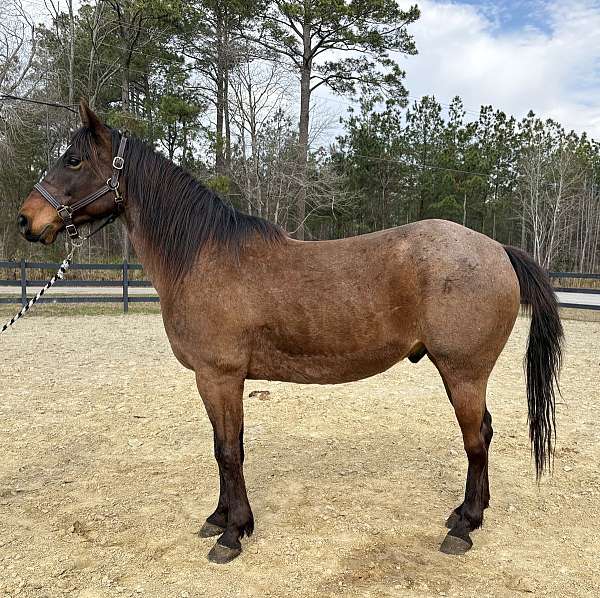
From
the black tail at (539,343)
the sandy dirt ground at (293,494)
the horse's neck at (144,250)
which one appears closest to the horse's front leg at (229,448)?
the sandy dirt ground at (293,494)

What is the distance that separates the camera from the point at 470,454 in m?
2.65

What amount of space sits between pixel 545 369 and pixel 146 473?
9.55 feet

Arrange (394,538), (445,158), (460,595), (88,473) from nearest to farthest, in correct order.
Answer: (460,595) < (394,538) < (88,473) < (445,158)

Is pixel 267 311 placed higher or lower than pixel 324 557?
higher

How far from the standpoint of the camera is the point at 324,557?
8.09 feet

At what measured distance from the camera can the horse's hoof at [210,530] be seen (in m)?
2.70

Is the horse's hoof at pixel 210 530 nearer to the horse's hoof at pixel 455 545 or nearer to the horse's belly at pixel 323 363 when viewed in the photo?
the horse's belly at pixel 323 363

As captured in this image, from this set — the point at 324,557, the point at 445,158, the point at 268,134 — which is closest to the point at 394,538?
the point at 324,557

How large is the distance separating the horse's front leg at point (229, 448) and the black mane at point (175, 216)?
683 millimetres

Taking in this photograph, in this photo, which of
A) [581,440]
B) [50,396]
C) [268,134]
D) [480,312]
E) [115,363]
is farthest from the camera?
[268,134]

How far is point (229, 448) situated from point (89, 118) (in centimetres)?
204

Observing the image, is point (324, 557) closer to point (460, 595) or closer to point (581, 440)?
point (460, 595)

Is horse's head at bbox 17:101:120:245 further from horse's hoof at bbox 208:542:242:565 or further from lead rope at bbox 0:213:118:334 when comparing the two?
horse's hoof at bbox 208:542:242:565

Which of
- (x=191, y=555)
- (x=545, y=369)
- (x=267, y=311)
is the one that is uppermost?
(x=267, y=311)
